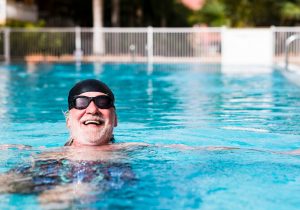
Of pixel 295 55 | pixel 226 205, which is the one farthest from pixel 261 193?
pixel 295 55

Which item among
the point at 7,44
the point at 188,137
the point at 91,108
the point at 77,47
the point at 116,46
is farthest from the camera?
the point at 116,46

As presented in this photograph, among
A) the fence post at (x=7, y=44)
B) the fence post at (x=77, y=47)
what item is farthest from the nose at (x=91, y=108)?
the fence post at (x=7, y=44)

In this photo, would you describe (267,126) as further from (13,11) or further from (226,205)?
(13,11)

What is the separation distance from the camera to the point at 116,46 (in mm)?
33406

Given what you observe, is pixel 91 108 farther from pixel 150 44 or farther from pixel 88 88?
pixel 150 44

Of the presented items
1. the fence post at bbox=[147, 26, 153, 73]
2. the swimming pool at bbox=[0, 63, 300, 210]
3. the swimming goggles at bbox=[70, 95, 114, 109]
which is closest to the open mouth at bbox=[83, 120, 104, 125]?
the swimming goggles at bbox=[70, 95, 114, 109]

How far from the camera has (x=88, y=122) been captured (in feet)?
17.4

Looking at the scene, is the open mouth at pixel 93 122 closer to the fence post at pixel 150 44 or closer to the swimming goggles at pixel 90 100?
the swimming goggles at pixel 90 100

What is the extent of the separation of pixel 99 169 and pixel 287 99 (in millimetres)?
8509

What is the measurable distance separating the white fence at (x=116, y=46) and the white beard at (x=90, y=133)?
25.0m

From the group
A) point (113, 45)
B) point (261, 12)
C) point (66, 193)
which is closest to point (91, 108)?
point (66, 193)

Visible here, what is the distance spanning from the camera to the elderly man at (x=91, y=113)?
5.32m

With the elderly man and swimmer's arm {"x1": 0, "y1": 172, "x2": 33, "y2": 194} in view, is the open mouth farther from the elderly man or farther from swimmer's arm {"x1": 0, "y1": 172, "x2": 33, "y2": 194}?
swimmer's arm {"x1": 0, "y1": 172, "x2": 33, "y2": 194}

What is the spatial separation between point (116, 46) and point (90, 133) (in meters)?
28.2
